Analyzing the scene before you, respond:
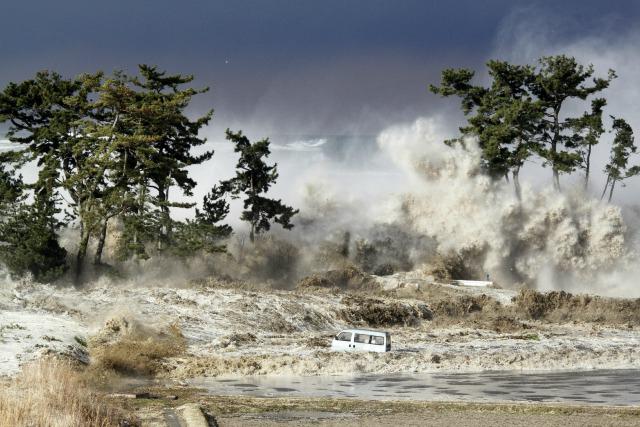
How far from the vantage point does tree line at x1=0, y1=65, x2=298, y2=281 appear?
43.8 metres

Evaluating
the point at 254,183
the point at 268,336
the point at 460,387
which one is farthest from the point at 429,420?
the point at 254,183

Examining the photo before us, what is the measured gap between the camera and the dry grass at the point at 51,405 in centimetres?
1544

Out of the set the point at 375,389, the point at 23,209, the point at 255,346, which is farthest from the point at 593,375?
the point at 23,209

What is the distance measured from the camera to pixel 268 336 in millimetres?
37312

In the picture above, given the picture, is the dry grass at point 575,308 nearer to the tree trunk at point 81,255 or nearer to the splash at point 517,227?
the splash at point 517,227

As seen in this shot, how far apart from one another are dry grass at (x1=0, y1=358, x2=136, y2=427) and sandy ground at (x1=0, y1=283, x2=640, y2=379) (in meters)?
6.37

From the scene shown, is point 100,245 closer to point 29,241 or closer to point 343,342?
point 29,241

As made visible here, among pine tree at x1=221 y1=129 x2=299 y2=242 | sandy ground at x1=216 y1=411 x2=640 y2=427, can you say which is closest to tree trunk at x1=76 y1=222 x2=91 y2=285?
pine tree at x1=221 y1=129 x2=299 y2=242

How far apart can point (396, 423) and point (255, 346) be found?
15.5m

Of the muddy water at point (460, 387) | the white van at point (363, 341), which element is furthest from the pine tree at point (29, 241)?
the muddy water at point (460, 387)

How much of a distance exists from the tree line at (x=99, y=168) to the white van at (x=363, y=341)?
1303 cm

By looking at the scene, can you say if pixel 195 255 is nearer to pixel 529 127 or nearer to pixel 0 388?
pixel 529 127

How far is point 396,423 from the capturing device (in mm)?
19547

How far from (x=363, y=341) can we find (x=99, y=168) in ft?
59.6
